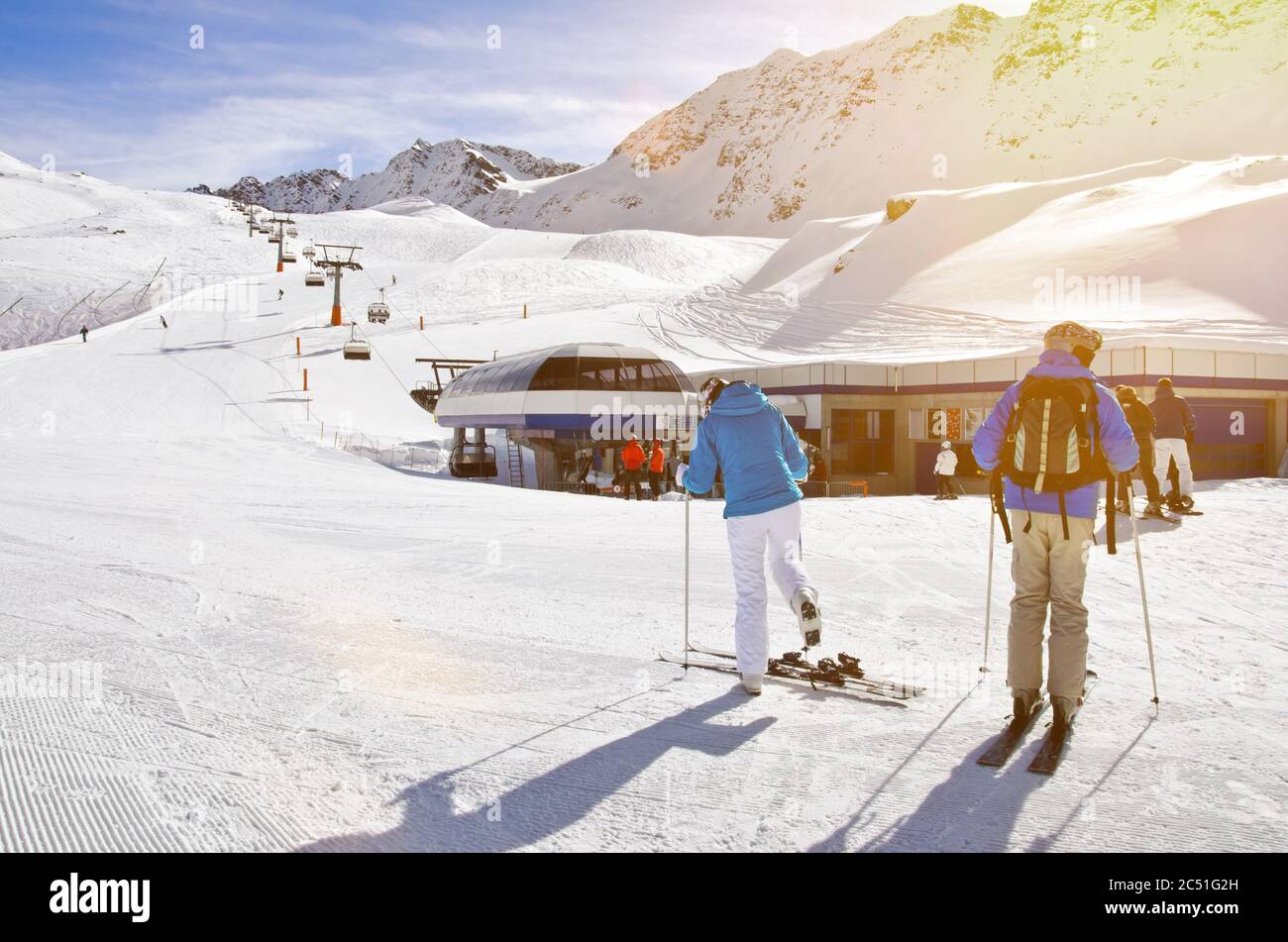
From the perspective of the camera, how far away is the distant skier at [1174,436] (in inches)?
466

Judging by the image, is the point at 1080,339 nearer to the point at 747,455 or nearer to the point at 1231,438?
the point at 747,455

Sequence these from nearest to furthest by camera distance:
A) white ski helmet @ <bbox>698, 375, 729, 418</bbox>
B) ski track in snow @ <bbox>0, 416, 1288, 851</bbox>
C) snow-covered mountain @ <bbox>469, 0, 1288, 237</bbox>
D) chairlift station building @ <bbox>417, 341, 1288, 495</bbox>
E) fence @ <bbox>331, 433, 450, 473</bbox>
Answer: ski track in snow @ <bbox>0, 416, 1288, 851</bbox>
white ski helmet @ <bbox>698, 375, 729, 418</bbox>
chairlift station building @ <bbox>417, 341, 1288, 495</bbox>
fence @ <bbox>331, 433, 450, 473</bbox>
snow-covered mountain @ <bbox>469, 0, 1288, 237</bbox>

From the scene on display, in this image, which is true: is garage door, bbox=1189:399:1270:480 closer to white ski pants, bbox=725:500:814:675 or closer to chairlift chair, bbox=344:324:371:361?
white ski pants, bbox=725:500:814:675

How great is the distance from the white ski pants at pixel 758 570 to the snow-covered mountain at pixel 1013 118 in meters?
124

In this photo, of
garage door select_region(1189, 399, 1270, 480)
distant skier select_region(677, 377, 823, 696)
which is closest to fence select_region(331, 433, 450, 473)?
garage door select_region(1189, 399, 1270, 480)

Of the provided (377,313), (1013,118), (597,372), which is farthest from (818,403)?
(1013,118)

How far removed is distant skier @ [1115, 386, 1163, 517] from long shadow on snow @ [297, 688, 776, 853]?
26.5 ft

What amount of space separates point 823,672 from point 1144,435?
7964 millimetres

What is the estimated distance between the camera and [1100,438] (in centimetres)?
392

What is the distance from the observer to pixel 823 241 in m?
67.5

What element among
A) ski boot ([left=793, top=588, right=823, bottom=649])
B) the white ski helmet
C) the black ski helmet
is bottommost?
ski boot ([left=793, top=588, right=823, bottom=649])

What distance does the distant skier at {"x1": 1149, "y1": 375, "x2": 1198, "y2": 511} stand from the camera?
1184cm

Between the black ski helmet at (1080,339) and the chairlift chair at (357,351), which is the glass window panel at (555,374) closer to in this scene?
the chairlift chair at (357,351)
